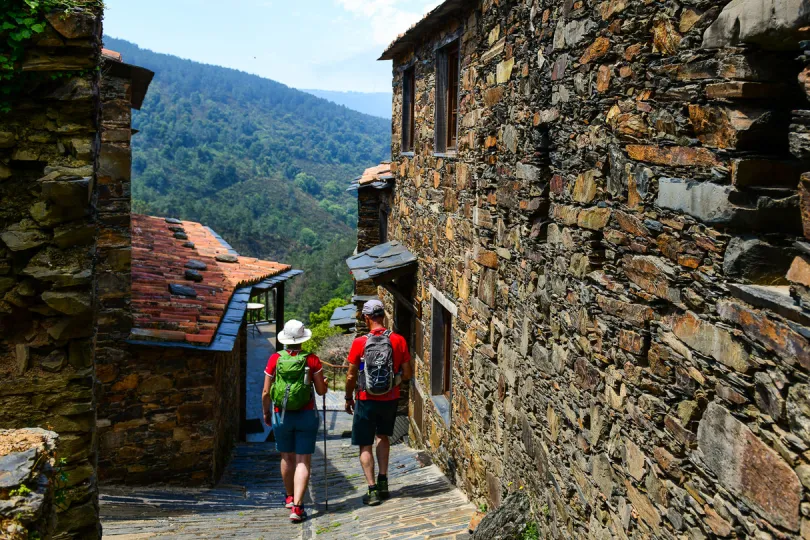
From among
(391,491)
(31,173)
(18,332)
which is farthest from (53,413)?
(391,491)

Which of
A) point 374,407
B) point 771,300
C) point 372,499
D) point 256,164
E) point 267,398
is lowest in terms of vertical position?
point 372,499

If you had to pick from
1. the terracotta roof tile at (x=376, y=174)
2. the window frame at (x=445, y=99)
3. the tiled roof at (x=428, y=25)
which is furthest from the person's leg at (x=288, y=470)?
the terracotta roof tile at (x=376, y=174)

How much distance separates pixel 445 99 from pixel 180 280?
3.90 metres

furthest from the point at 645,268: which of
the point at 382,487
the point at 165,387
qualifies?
the point at 165,387

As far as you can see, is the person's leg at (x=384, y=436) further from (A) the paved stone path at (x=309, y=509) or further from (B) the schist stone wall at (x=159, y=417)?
(B) the schist stone wall at (x=159, y=417)

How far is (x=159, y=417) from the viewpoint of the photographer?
724 centimetres

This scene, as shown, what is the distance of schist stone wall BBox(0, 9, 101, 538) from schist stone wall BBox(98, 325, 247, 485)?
3.05 meters

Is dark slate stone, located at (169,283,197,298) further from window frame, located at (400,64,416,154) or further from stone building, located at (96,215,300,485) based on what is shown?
window frame, located at (400,64,416,154)

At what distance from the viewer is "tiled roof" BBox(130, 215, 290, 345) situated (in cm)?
719

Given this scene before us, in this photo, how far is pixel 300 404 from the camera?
5777 mm

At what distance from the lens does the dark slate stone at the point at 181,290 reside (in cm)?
823

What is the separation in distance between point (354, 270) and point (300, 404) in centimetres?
333

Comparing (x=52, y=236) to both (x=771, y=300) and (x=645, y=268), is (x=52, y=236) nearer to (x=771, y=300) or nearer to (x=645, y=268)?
(x=645, y=268)

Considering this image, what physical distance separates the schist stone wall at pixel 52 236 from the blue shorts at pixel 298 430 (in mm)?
2030
